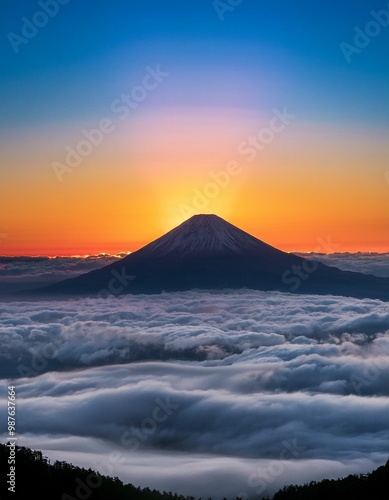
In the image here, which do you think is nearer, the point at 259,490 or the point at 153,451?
the point at 259,490

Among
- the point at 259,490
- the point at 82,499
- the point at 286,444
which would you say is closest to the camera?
the point at 82,499

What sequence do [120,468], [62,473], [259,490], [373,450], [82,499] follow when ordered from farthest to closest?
→ [373,450]
[120,468]
[259,490]
[62,473]
[82,499]

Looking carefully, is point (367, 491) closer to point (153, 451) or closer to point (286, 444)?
point (286, 444)

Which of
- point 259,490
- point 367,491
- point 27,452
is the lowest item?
point 259,490

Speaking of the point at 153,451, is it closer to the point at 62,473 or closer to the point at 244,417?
the point at 244,417

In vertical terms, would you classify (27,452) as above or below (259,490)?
above

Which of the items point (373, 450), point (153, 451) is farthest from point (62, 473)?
point (153, 451)
